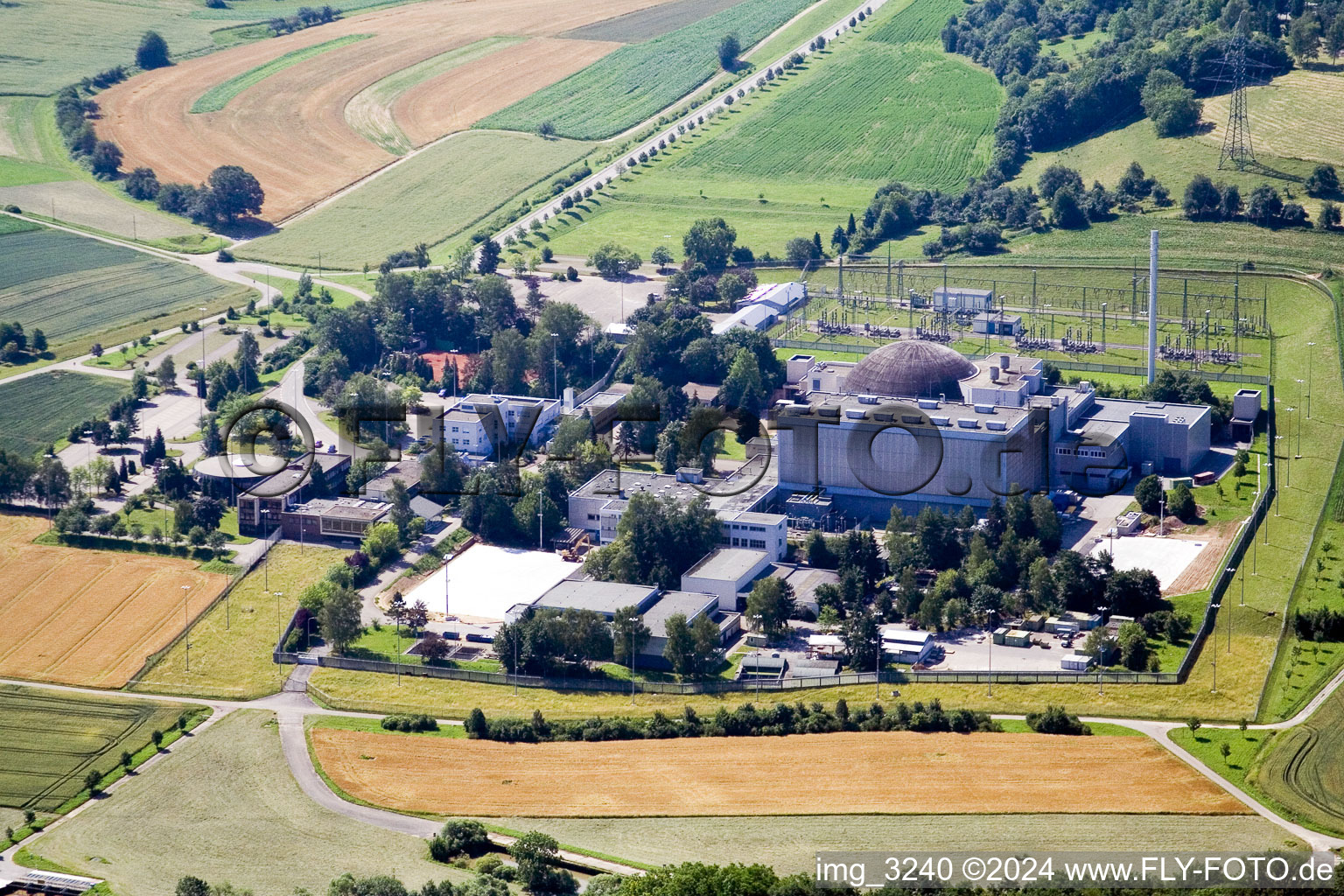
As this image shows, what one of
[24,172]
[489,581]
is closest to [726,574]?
→ [489,581]

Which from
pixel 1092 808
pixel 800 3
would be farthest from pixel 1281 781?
pixel 800 3

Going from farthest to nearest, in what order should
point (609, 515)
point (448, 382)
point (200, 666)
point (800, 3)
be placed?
1. point (800, 3)
2. point (448, 382)
3. point (609, 515)
4. point (200, 666)

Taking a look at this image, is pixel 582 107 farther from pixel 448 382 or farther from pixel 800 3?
pixel 448 382

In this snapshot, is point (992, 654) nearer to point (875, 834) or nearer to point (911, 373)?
point (875, 834)

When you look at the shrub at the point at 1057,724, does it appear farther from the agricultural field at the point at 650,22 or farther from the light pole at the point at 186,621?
the agricultural field at the point at 650,22

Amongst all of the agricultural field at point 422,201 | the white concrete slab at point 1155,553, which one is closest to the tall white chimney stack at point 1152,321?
the white concrete slab at point 1155,553

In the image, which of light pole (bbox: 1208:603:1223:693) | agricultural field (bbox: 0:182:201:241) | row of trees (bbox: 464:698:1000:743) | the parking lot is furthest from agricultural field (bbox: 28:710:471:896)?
agricultural field (bbox: 0:182:201:241)
